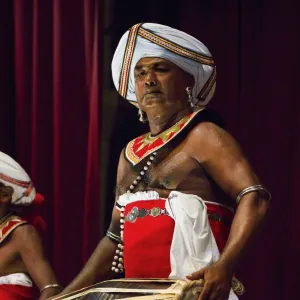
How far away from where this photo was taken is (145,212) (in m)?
2.15

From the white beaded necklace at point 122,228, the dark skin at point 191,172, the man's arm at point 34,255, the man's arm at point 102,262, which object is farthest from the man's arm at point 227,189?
the man's arm at point 34,255

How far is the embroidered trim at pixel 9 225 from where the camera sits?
2598mm

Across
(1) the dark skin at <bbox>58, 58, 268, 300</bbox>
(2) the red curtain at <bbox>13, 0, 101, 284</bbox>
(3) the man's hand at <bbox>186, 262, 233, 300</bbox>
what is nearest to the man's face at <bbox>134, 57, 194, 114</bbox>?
(1) the dark skin at <bbox>58, 58, 268, 300</bbox>

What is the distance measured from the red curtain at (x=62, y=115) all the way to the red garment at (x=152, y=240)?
0.95 m

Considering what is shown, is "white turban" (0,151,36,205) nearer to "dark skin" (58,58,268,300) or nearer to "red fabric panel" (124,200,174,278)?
"dark skin" (58,58,268,300)

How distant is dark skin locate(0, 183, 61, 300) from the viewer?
2555mm

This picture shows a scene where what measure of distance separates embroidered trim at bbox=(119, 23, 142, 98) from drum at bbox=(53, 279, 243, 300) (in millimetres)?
598

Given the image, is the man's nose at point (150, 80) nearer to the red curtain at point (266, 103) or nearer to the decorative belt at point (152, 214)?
the decorative belt at point (152, 214)

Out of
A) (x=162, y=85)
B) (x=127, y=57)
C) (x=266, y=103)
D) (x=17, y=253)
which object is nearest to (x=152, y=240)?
(x=162, y=85)

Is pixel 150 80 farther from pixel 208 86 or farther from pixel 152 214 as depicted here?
pixel 152 214

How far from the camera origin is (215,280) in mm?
1949

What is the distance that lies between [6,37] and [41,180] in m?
0.53

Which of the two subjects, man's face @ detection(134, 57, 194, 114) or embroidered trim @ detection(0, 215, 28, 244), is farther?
embroidered trim @ detection(0, 215, 28, 244)

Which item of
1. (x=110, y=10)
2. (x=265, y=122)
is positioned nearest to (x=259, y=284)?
(x=265, y=122)
